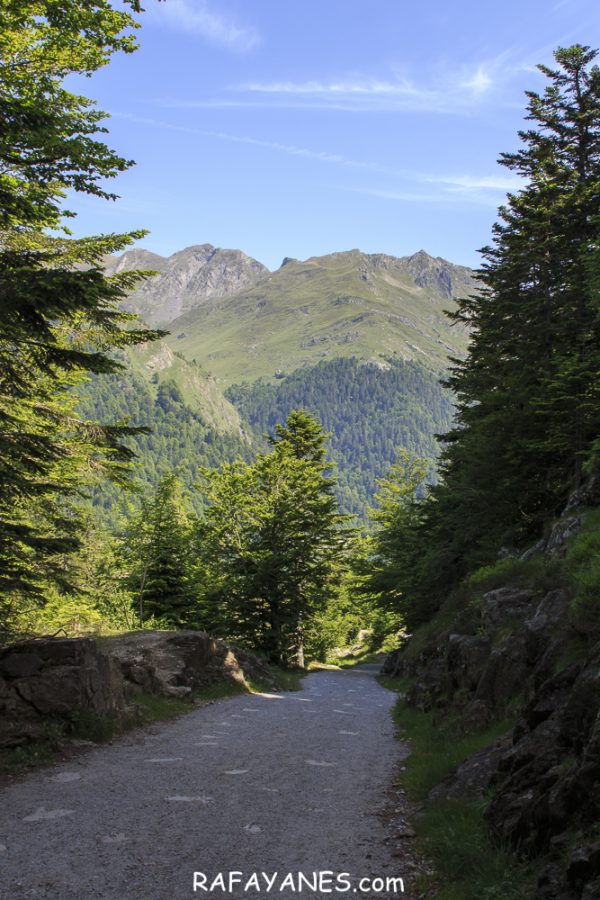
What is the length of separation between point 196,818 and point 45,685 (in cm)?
462

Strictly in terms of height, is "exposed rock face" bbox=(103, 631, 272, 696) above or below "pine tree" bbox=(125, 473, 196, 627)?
below

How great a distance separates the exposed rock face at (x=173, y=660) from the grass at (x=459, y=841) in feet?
25.3

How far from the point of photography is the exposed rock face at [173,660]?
48.9ft

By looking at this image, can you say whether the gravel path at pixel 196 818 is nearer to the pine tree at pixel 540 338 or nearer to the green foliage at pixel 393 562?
the pine tree at pixel 540 338

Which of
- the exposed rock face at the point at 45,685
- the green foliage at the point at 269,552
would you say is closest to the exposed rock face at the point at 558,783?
the exposed rock face at the point at 45,685

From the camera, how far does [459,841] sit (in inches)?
214

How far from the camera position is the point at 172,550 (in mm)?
27266

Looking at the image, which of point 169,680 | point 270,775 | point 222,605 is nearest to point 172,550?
point 222,605

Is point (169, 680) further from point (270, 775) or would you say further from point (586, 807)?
point (586, 807)

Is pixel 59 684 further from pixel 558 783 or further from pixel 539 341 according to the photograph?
pixel 539 341

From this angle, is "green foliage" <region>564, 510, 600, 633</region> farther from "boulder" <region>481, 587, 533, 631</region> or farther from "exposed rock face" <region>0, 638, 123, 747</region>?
"exposed rock face" <region>0, 638, 123, 747</region>

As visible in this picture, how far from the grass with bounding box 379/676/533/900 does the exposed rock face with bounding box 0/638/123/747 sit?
5707mm

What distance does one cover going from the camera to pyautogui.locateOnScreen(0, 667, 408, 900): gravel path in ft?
16.7

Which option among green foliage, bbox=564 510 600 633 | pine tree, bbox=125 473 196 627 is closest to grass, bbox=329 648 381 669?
pine tree, bbox=125 473 196 627
